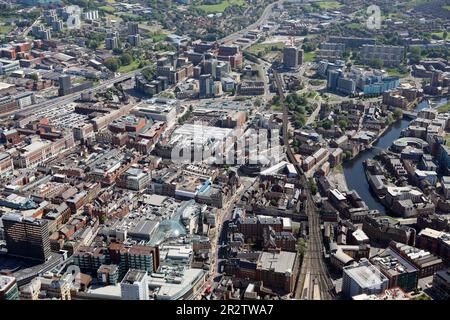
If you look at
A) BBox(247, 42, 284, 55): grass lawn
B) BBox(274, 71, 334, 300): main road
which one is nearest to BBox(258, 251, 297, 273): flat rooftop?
BBox(274, 71, 334, 300): main road

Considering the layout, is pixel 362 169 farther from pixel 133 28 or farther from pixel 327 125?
pixel 133 28

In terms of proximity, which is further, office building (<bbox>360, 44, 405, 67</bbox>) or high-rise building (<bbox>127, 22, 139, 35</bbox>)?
high-rise building (<bbox>127, 22, 139, 35</bbox>)

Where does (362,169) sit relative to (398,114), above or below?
below

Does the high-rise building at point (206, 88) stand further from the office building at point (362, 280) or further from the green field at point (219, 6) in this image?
the green field at point (219, 6)

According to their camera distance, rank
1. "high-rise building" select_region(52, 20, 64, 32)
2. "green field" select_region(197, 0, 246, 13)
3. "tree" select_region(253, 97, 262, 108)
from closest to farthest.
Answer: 1. "tree" select_region(253, 97, 262, 108)
2. "high-rise building" select_region(52, 20, 64, 32)
3. "green field" select_region(197, 0, 246, 13)

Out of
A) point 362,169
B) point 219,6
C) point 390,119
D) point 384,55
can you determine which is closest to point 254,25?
point 219,6

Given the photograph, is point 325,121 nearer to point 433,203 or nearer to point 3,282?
point 433,203

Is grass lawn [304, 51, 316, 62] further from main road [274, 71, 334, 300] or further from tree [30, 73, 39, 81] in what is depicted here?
main road [274, 71, 334, 300]
